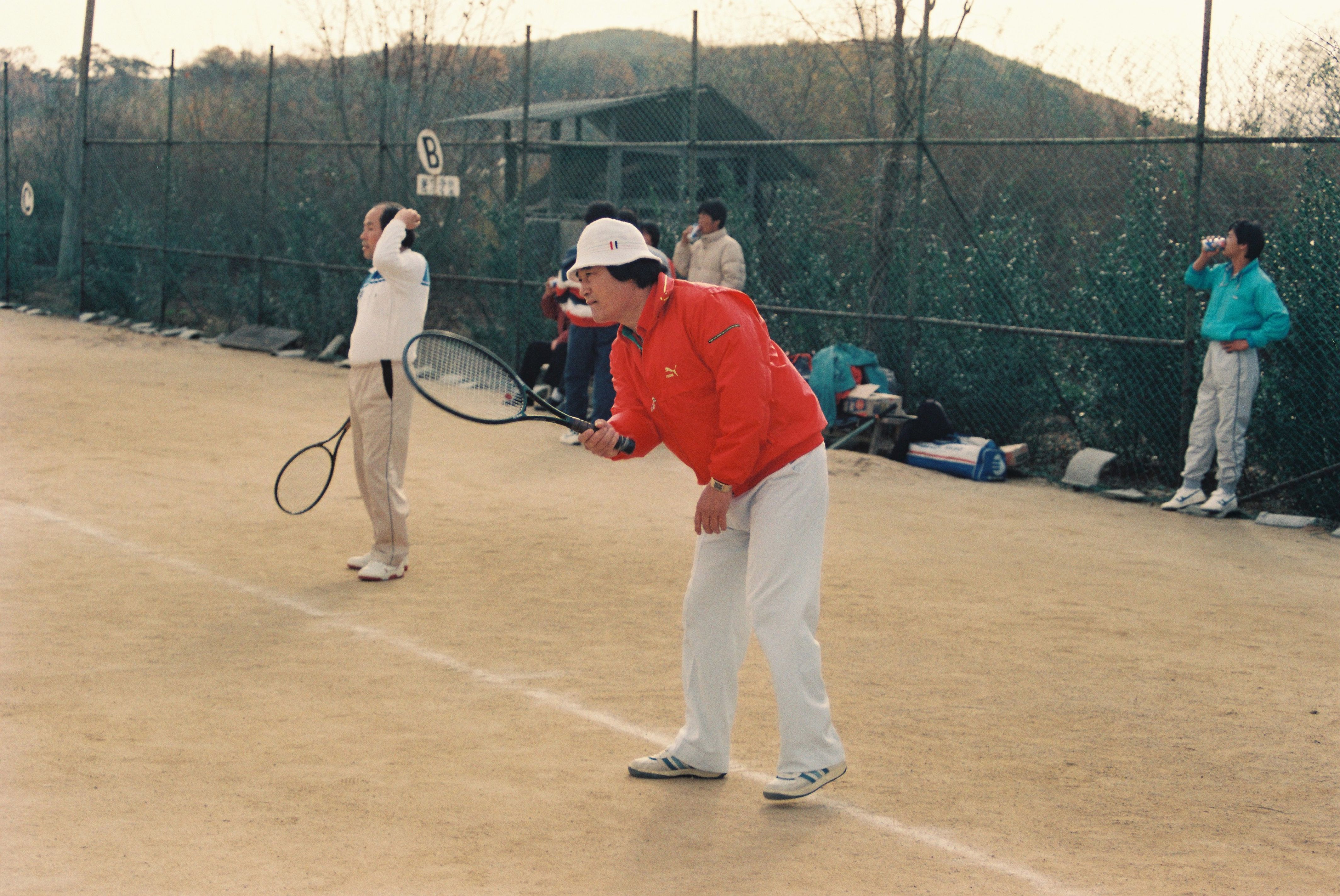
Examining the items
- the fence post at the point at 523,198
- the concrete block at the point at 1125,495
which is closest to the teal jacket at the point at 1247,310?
the concrete block at the point at 1125,495

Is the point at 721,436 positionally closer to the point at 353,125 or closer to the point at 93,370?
the point at 93,370

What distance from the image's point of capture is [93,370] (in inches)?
597

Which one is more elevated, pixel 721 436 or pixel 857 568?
pixel 721 436

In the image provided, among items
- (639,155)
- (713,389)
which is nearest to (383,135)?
(639,155)

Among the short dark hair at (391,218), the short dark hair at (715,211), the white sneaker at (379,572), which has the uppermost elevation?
the short dark hair at (715,211)

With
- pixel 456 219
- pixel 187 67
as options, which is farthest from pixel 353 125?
pixel 456 219

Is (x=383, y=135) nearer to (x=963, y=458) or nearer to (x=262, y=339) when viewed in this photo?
(x=262, y=339)

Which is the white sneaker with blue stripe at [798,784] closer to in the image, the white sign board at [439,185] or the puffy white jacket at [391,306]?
the puffy white jacket at [391,306]

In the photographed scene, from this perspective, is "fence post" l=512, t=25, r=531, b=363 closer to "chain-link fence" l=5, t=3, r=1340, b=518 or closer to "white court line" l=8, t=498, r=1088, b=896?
"chain-link fence" l=5, t=3, r=1340, b=518

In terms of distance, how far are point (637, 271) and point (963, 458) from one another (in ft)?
23.6

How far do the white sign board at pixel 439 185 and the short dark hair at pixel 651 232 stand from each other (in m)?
4.15

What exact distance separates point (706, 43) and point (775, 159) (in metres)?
2.75

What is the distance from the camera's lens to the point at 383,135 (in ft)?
55.1

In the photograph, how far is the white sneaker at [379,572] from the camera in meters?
6.93
